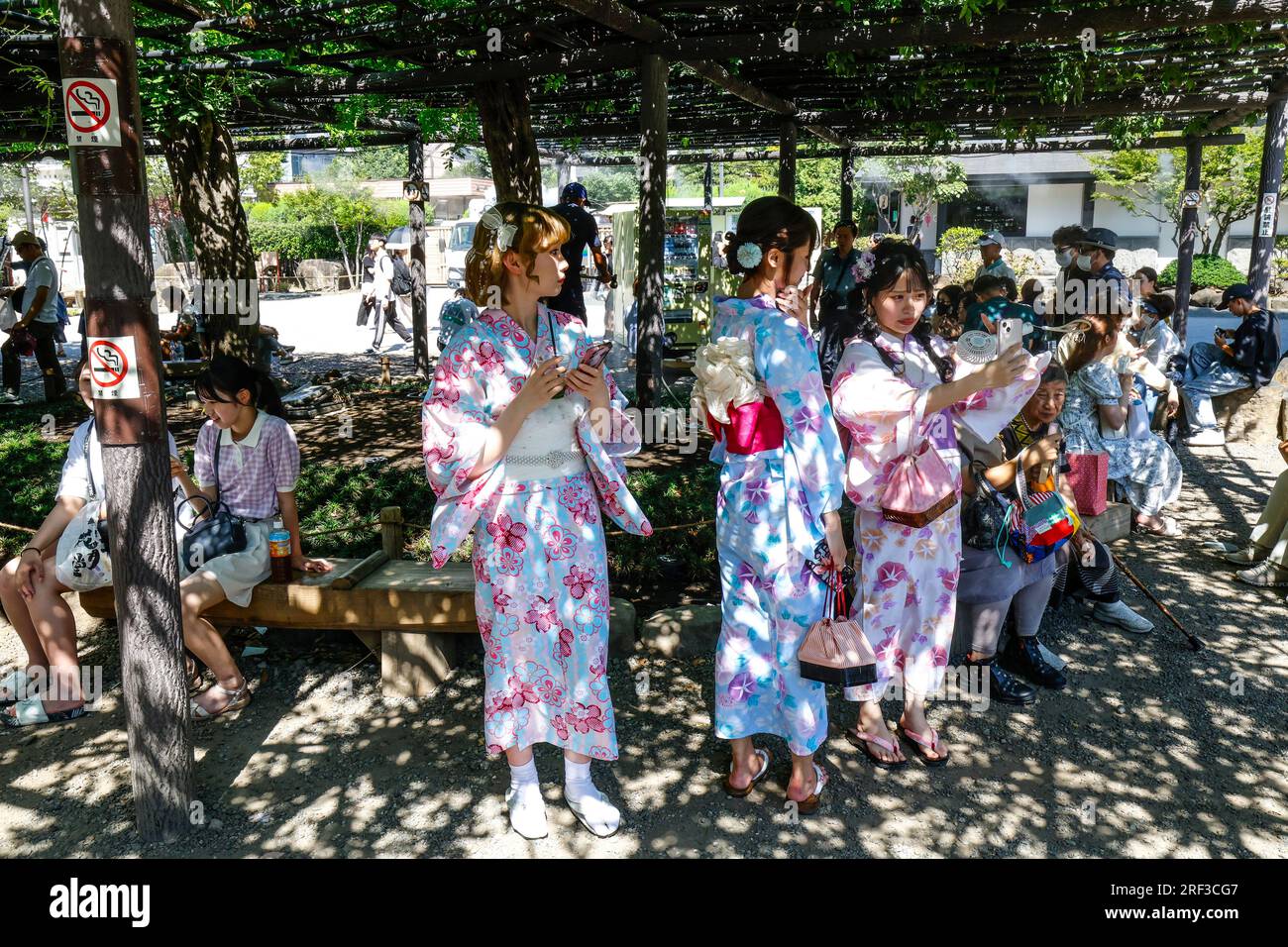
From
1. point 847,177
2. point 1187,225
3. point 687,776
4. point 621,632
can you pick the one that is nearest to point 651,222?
point 621,632

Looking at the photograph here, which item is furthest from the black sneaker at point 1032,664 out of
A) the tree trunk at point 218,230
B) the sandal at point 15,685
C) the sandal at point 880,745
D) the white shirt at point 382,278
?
the white shirt at point 382,278

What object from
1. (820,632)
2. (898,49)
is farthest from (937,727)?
(898,49)

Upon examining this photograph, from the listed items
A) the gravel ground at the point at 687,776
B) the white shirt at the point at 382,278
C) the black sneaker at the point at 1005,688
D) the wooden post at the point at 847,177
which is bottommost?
the gravel ground at the point at 687,776

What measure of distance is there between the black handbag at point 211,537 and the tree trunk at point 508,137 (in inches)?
144

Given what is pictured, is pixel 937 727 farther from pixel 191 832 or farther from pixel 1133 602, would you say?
pixel 191 832

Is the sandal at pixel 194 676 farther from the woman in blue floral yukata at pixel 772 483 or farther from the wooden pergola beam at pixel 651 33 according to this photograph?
the wooden pergola beam at pixel 651 33

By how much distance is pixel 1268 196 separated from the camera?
9453mm

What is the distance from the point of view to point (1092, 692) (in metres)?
4.26

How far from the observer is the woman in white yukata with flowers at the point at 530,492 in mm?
3113

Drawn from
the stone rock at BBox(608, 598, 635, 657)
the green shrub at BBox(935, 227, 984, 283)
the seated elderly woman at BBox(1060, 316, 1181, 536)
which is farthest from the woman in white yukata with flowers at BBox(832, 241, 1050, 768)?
the green shrub at BBox(935, 227, 984, 283)

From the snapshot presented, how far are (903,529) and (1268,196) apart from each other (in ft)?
26.8

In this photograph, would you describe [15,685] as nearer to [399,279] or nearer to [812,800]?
[812,800]

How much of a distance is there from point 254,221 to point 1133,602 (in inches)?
1267

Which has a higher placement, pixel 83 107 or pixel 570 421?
pixel 83 107
